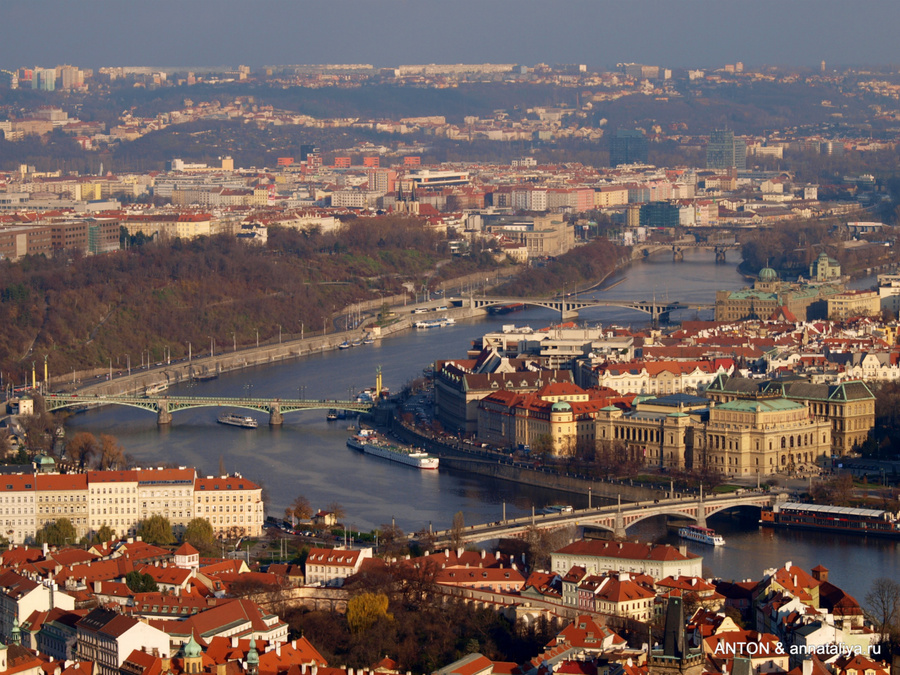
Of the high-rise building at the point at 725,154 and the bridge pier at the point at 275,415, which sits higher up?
the bridge pier at the point at 275,415

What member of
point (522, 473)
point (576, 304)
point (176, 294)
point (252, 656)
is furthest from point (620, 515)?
point (576, 304)

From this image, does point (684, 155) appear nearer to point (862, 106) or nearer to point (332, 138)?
point (332, 138)

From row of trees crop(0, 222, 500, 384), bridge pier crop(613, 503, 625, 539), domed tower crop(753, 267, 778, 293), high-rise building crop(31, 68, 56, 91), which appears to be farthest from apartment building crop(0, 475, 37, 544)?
high-rise building crop(31, 68, 56, 91)

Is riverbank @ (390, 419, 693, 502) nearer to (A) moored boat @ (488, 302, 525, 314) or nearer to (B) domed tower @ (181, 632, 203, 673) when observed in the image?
(B) domed tower @ (181, 632, 203, 673)

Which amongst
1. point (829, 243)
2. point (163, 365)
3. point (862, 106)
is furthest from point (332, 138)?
point (163, 365)

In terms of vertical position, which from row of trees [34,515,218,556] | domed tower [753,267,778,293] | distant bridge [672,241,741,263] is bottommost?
distant bridge [672,241,741,263]

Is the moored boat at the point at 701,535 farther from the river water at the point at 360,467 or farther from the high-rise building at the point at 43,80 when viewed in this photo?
the high-rise building at the point at 43,80

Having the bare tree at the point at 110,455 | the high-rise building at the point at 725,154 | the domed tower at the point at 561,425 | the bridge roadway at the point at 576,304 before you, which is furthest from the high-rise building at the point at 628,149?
the bare tree at the point at 110,455
